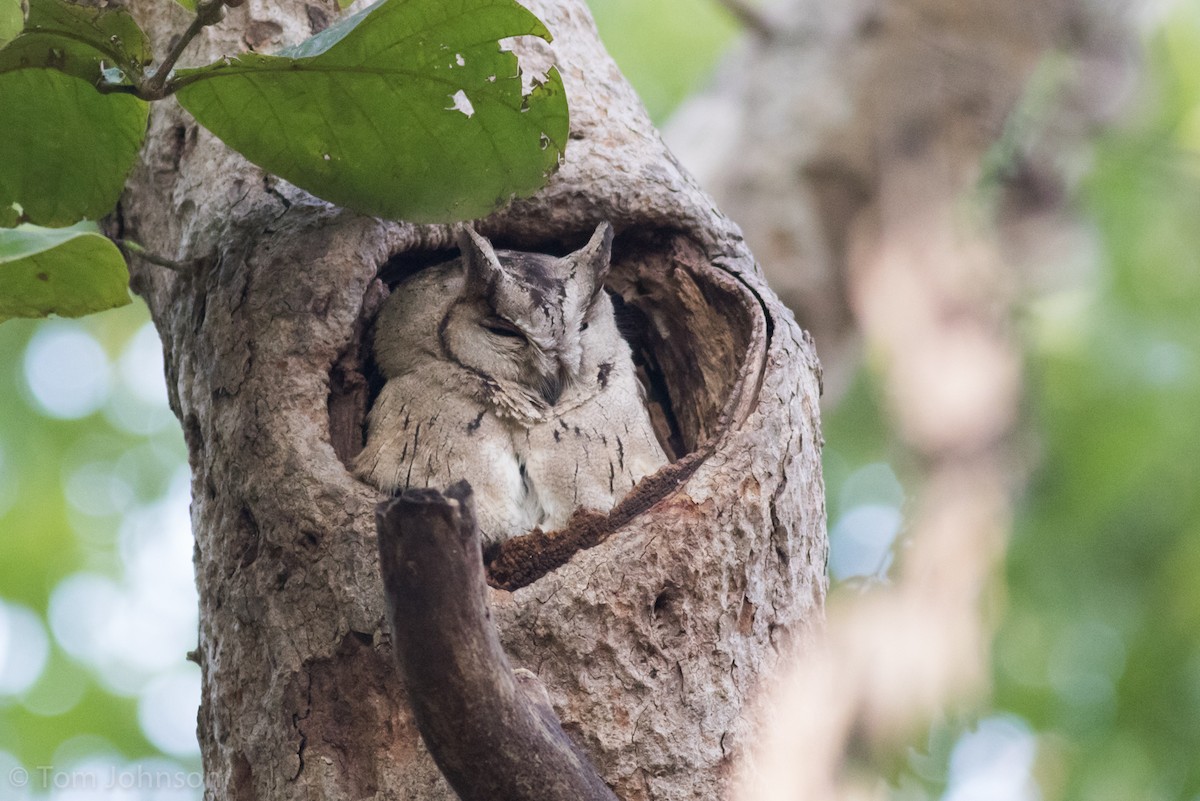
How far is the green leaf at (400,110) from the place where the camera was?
60.9 inches

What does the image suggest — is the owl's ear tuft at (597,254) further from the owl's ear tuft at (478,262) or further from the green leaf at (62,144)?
the green leaf at (62,144)

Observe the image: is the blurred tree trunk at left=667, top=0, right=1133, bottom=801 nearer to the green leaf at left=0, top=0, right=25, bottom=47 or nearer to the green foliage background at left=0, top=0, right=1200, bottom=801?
the green foliage background at left=0, top=0, right=1200, bottom=801

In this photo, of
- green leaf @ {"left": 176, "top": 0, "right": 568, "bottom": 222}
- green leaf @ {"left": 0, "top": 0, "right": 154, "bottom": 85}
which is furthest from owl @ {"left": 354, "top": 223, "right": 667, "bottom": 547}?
green leaf @ {"left": 0, "top": 0, "right": 154, "bottom": 85}

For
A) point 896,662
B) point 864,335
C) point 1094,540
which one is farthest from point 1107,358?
point 896,662

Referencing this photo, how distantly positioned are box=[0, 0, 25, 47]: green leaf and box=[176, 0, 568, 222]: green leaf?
8.0 inches

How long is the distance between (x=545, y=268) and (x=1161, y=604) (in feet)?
7.30

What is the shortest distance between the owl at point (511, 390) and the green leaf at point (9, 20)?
839 millimetres

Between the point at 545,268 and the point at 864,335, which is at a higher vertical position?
the point at 864,335

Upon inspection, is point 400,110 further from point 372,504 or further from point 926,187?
point 926,187

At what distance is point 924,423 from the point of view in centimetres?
389

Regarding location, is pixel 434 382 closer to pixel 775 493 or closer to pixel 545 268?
pixel 545 268

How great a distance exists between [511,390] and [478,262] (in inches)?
10.3

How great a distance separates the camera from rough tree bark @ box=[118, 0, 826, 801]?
1.59 meters

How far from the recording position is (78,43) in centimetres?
154
